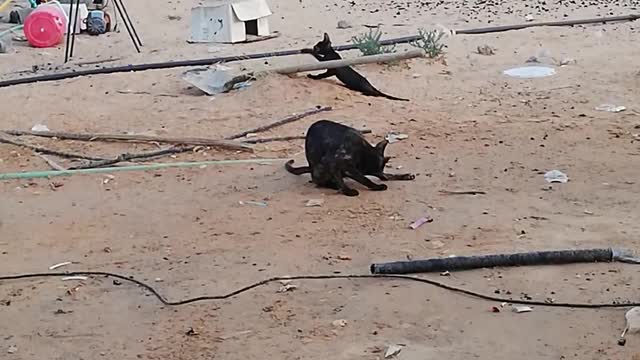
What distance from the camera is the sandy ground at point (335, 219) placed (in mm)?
3824

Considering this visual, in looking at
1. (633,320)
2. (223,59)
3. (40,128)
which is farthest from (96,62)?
(633,320)

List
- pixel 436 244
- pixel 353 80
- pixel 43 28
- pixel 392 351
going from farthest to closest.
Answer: pixel 43 28
pixel 353 80
pixel 436 244
pixel 392 351

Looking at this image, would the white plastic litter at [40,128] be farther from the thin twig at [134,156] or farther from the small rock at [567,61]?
the small rock at [567,61]

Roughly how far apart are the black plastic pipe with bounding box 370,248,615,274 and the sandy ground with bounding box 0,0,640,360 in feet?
0.15

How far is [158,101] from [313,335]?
451 cm

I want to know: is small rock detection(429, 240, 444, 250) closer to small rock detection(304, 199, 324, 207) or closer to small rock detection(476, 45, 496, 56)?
small rock detection(304, 199, 324, 207)

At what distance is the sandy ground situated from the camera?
12.5 feet

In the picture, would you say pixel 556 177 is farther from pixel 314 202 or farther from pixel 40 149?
pixel 40 149

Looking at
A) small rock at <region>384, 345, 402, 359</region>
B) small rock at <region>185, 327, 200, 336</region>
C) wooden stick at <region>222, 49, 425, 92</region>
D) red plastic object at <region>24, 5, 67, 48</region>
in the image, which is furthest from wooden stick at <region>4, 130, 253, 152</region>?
red plastic object at <region>24, 5, 67, 48</region>

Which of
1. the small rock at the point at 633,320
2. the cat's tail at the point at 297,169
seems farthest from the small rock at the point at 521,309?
the cat's tail at the point at 297,169

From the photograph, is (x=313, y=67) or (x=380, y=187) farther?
(x=313, y=67)

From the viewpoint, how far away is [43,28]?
35.8 feet

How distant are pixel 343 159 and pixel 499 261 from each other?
4.92 feet

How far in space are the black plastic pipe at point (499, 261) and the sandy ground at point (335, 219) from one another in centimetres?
5
